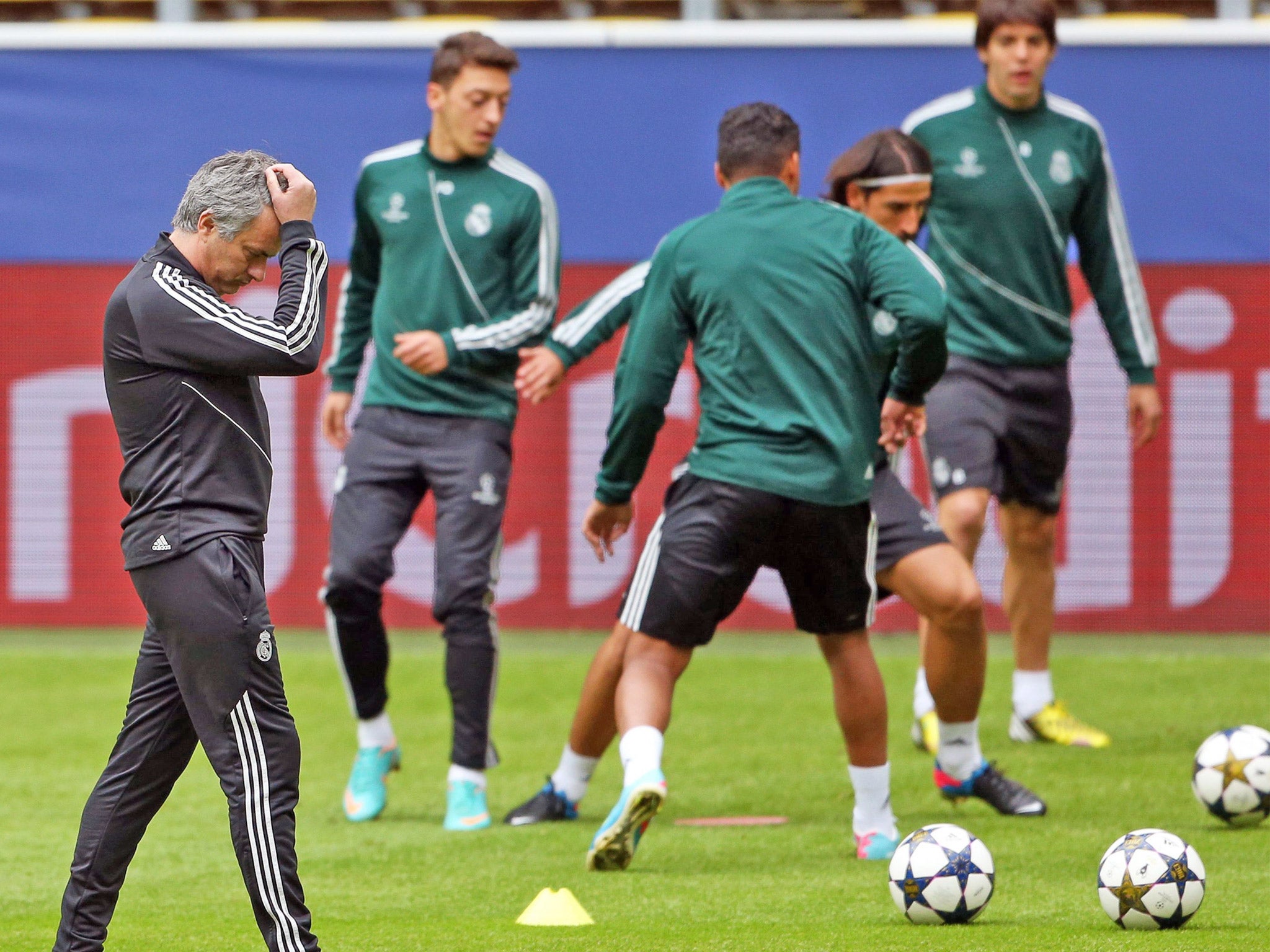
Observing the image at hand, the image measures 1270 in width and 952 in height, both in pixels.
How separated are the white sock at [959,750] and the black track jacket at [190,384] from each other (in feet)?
8.70

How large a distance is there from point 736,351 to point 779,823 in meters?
1.65

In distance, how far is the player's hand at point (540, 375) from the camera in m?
5.49

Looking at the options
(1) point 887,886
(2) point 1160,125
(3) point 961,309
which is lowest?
(1) point 887,886

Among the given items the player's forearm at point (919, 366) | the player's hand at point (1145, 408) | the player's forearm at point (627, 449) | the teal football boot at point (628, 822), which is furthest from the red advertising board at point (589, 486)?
the teal football boot at point (628, 822)

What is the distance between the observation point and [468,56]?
604 cm

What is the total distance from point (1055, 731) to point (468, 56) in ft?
10.6

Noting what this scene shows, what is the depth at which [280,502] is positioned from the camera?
31.9 ft

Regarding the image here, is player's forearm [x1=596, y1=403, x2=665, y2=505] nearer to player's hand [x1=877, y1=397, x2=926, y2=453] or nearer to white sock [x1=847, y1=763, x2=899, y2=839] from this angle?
player's hand [x1=877, y1=397, x2=926, y2=453]

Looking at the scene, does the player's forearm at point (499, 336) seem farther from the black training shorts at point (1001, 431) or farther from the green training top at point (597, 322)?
the black training shorts at point (1001, 431)

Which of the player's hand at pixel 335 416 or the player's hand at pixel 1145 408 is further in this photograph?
the player's hand at pixel 1145 408

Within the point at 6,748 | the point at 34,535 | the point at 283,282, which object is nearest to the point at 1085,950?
the point at 283,282

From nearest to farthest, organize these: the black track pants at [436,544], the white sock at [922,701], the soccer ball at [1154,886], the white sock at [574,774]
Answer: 1. the soccer ball at [1154,886]
2. the white sock at [574,774]
3. the black track pants at [436,544]
4. the white sock at [922,701]

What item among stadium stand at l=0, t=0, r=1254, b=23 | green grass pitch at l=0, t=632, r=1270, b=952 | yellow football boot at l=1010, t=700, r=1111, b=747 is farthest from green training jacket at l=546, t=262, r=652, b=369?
stadium stand at l=0, t=0, r=1254, b=23

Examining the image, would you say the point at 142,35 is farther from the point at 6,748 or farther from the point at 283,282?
the point at 283,282
